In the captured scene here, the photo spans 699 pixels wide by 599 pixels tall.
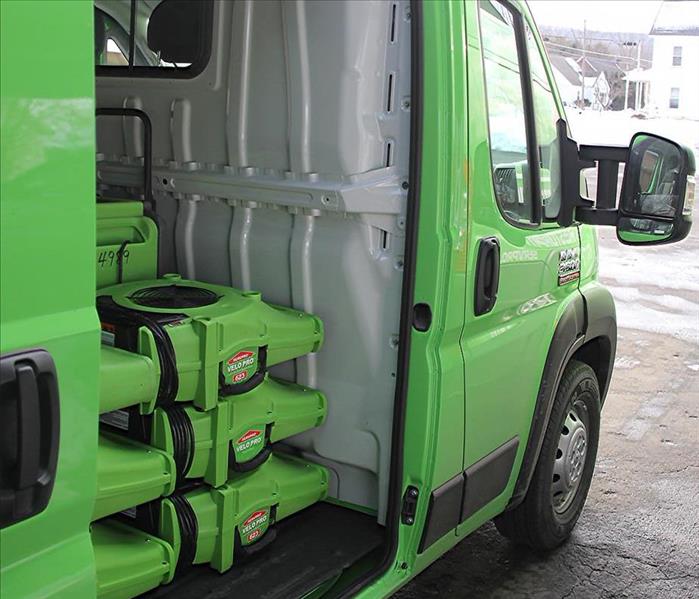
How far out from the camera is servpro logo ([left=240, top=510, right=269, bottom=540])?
9.29ft

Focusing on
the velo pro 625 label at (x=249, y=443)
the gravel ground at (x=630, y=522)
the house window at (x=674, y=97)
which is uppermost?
the house window at (x=674, y=97)

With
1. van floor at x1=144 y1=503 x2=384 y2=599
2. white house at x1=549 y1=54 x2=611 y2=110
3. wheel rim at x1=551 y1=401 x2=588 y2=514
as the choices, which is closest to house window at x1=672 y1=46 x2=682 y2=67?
white house at x1=549 y1=54 x2=611 y2=110

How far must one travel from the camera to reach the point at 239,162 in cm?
307

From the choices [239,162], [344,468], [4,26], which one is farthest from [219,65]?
[4,26]

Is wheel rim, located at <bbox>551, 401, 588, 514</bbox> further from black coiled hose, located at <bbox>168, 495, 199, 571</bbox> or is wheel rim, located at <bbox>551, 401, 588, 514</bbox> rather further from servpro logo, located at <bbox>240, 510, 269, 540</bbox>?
black coiled hose, located at <bbox>168, 495, 199, 571</bbox>

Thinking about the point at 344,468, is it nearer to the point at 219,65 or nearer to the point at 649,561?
the point at 219,65

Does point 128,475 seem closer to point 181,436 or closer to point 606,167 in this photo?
point 181,436

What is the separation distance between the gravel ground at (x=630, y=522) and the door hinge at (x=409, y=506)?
1.03 metres

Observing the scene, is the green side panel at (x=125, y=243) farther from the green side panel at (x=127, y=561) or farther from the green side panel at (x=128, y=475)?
the green side panel at (x=127, y=561)

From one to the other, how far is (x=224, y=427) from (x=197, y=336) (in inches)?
12.0

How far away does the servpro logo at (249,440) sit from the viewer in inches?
109

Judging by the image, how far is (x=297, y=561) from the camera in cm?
287

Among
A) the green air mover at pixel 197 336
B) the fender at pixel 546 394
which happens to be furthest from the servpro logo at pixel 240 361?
the fender at pixel 546 394

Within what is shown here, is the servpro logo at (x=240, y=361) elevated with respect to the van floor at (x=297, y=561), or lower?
elevated
